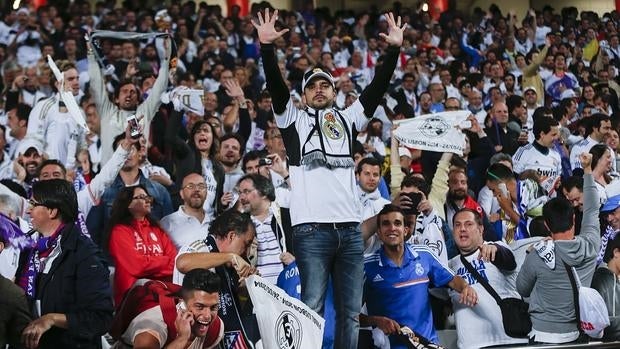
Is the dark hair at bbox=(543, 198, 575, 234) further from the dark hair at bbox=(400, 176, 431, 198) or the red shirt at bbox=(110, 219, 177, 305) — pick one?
the red shirt at bbox=(110, 219, 177, 305)

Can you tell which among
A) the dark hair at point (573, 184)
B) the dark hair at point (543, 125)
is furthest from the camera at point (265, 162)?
the dark hair at point (543, 125)

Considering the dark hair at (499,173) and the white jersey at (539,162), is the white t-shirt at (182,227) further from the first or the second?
the white jersey at (539,162)

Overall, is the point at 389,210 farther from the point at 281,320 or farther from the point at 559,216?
the point at 281,320

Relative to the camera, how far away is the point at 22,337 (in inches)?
218

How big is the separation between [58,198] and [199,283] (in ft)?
3.10

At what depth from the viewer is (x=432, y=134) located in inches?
378

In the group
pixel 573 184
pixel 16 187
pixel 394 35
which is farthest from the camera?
pixel 573 184

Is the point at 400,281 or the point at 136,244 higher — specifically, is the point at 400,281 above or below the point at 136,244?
below

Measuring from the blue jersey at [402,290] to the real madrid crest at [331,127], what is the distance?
4.40 ft

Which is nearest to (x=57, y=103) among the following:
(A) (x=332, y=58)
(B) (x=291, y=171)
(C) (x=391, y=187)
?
(C) (x=391, y=187)

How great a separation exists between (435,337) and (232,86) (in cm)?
456

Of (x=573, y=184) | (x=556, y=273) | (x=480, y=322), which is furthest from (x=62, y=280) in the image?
(x=573, y=184)

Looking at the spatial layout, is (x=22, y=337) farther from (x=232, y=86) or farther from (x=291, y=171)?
(x=232, y=86)

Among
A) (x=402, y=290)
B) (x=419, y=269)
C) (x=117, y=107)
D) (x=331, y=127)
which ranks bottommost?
(x=402, y=290)
